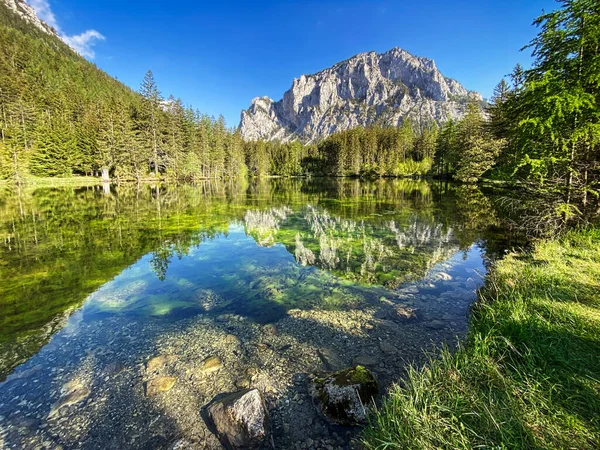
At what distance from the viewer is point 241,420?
4.17 meters

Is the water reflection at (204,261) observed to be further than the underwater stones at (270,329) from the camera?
Yes

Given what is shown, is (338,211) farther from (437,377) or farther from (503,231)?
(437,377)

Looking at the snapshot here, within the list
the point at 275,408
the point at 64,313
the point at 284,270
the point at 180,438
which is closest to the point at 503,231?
the point at 284,270

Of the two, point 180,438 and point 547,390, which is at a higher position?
point 547,390

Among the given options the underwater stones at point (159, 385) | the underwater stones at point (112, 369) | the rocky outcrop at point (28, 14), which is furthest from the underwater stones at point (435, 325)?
the rocky outcrop at point (28, 14)

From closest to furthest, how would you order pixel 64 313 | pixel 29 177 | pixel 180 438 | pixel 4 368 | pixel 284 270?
pixel 180 438 < pixel 4 368 < pixel 64 313 < pixel 284 270 < pixel 29 177

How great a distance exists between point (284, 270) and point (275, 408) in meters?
7.08

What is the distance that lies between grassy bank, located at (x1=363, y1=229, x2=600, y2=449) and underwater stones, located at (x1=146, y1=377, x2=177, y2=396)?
3732 mm

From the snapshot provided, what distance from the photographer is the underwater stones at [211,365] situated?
5.59m

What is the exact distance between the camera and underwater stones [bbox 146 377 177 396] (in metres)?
5.08

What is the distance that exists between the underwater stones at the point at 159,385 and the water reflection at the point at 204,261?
9.14 feet

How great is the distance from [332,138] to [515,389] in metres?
120

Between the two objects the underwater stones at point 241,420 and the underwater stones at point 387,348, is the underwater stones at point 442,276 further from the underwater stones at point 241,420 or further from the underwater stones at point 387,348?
the underwater stones at point 241,420

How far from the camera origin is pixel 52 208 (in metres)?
25.0
